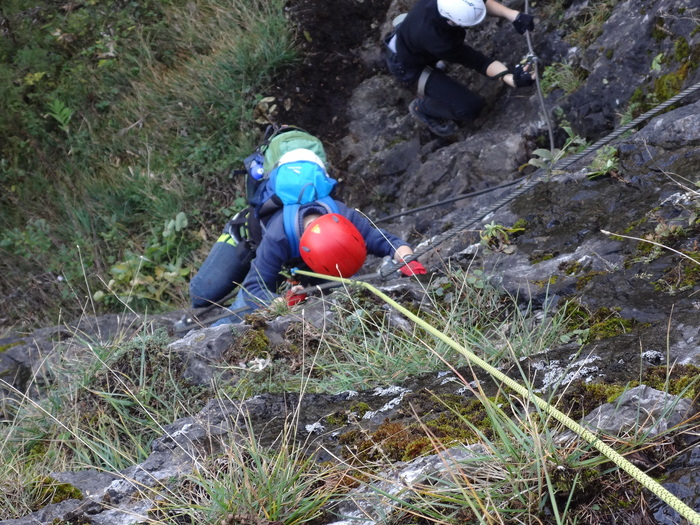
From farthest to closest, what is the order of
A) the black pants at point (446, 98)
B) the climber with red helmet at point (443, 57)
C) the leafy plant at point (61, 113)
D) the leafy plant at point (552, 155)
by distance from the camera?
the leafy plant at point (61, 113) < the black pants at point (446, 98) < the climber with red helmet at point (443, 57) < the leafy plant at point (552, 155)

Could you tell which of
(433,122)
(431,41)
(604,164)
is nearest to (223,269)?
(433,122)

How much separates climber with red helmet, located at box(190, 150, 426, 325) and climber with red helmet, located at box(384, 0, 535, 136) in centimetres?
155

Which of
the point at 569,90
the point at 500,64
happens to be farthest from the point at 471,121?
the point at 569,90

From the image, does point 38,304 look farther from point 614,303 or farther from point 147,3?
point 614,303

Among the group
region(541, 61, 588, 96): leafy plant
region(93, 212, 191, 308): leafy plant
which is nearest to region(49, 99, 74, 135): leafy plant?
region(93, 212, 191, 308): leafy plant

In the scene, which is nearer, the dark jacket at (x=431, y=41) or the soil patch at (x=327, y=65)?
the dark jacket at (x=431, y=41)

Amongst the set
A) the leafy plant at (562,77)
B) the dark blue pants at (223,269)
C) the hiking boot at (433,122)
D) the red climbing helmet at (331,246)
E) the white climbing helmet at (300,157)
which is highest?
the white climbing helmet at (300,157)

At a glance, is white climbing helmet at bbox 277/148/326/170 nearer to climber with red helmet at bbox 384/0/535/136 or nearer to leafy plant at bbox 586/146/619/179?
climber with red helmet at bbox 384/0/535/136

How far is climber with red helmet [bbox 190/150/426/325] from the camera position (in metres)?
4.11

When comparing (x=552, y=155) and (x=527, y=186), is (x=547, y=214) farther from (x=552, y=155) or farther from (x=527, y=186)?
(x=552, y=155)

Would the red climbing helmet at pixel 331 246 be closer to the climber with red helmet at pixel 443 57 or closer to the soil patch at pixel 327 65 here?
the climber with red helmet at pixel 443 57

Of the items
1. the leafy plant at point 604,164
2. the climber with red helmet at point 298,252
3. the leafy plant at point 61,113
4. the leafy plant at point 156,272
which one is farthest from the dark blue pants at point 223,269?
the leafy plant at point 61,113

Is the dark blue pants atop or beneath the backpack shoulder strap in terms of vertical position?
beneath

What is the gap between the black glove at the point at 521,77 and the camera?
5168mm
